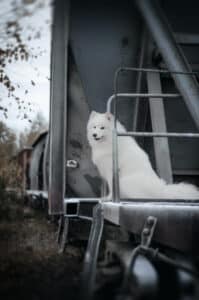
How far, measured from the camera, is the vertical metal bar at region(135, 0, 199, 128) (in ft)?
10.8

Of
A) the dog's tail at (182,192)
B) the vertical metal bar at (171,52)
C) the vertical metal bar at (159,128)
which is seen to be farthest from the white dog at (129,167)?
the vertical metal bar at (171,52)

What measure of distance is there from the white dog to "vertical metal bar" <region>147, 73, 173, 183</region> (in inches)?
6.0

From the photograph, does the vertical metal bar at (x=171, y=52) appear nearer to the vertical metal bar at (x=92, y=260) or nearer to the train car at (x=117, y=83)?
the train car at (x=117, y=83)

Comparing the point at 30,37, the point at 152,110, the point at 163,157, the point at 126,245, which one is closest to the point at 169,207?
the point at 126,245

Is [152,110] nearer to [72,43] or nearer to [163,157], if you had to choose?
[163,157]

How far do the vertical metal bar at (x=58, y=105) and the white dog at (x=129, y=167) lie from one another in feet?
1.48

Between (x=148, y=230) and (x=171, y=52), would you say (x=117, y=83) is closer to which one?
(x=171, y=52)

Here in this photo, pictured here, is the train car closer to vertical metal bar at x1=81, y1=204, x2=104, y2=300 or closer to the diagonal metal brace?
vertical metal bar at x1=81, y1=204, x2=104, y2=300

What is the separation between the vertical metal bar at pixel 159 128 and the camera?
4.09m

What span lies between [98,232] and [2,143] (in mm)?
2612

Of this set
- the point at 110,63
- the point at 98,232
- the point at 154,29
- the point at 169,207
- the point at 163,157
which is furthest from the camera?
the point at 110,63

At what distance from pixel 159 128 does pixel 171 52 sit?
0.92 m

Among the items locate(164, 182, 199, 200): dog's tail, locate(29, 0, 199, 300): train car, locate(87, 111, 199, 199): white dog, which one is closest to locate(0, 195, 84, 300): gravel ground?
locate(29, 0, 199, 300): train car

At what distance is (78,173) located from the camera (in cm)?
439
